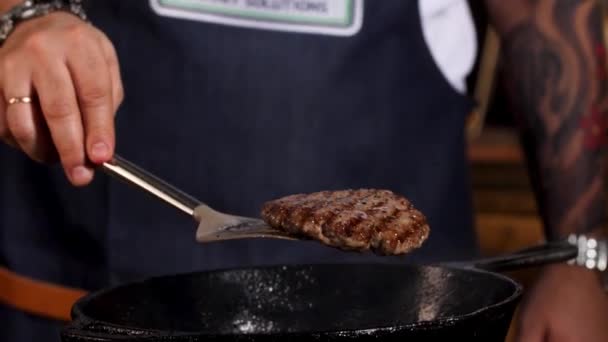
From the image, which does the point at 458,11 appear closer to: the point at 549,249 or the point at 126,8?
the point at 126,8

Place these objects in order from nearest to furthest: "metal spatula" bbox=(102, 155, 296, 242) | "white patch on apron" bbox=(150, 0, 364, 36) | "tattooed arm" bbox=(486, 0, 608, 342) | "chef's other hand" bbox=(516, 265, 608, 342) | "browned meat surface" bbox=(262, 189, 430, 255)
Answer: "browned meat surface" bbox=(262, 189, 430, 255) → "metal spatula" bbox=(102, 155, 296, 242) → "chef's other hand" bbox=(516, 265, 608, 342) → "white patch on apron" bbox=(150, 0, 364, 36) → "tattooed arm" bbox=(486, 0, 608, 342)

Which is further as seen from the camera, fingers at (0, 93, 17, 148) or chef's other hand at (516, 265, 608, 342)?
chef's other hand at (516, 265, 608, 342)

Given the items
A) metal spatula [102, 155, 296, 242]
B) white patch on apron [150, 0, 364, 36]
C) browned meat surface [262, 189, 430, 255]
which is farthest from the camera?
white patch on apron [150, 0, 364, 36]

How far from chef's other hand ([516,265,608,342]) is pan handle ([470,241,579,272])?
0.17 metres

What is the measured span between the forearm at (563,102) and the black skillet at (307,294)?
1.65 ft

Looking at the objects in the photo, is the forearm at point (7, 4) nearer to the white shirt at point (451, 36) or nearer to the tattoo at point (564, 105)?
the white shirt at point (451, 36)

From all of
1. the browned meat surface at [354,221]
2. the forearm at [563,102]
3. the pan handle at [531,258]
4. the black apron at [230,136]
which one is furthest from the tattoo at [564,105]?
the browned meat surface at [354,221]

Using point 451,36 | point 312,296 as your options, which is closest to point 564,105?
point 451,36

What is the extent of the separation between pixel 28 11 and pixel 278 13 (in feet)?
1.39

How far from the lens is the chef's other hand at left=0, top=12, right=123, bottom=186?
1163mm

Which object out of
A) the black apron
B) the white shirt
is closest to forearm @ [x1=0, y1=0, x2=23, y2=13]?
the black apron

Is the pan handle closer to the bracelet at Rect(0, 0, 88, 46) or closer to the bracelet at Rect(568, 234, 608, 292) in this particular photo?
the bracelet at Rect(568, 234, 608, 292)

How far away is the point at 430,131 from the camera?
1.77 m

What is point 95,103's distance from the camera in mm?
1170
